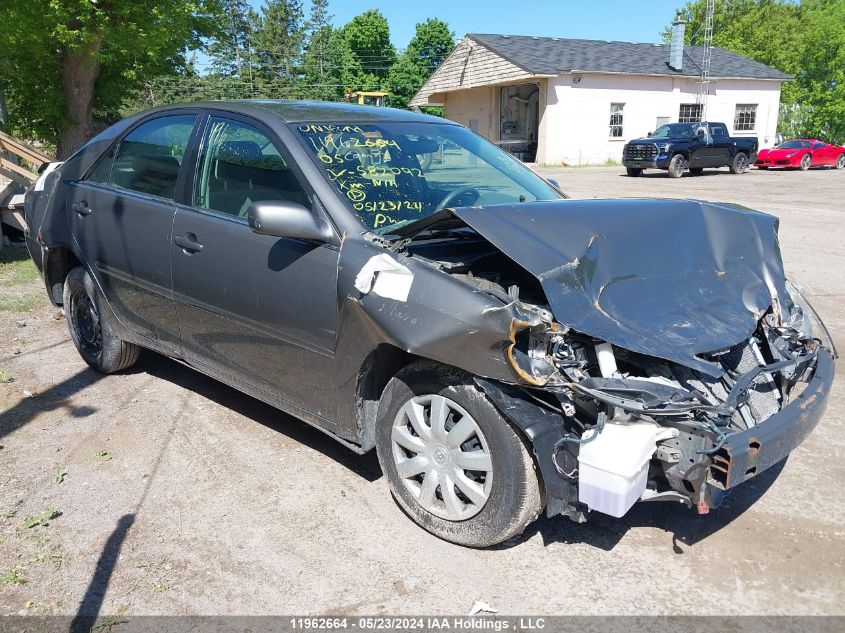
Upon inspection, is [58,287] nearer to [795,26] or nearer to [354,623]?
[354,623]

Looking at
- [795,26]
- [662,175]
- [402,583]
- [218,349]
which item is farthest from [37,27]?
[795,26]

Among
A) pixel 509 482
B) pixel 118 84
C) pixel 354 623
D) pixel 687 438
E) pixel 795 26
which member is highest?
pixel 795 26

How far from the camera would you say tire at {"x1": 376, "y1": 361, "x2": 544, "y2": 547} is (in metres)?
2.74

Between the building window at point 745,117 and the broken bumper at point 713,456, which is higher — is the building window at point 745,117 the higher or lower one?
the higher one

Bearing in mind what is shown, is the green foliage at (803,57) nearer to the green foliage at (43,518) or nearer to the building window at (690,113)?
the building window at (690,113)

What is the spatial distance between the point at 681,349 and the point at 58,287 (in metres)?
4.49

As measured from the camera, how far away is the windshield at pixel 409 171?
3418mm

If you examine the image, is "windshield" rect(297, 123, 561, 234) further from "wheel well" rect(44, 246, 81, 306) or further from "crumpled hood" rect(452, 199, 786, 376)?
"wheel well" rect(44, 246, 81, 306)

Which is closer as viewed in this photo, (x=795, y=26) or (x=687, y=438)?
(x=687, y=438)

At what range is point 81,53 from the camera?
14.6 m

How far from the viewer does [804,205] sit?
16.0m

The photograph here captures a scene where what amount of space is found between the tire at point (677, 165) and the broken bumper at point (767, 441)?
24.5m

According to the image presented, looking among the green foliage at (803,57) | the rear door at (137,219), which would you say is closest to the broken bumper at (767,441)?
the rear door at (137,219)

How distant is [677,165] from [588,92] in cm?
805
